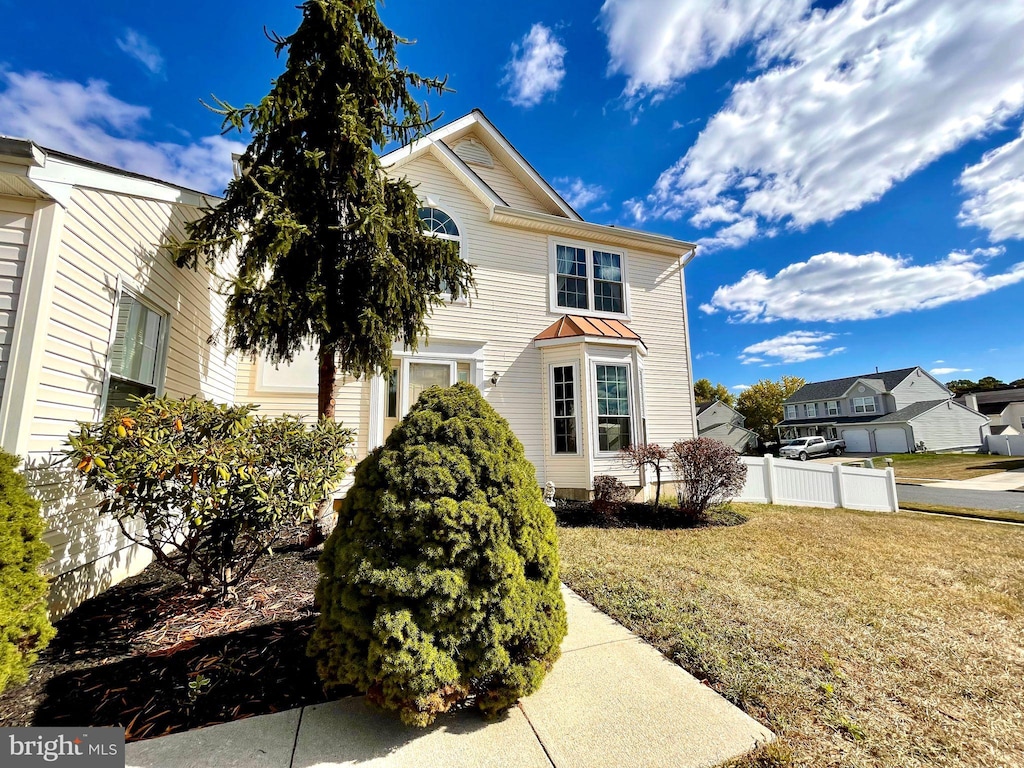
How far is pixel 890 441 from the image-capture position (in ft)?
108

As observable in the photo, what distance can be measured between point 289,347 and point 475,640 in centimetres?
468

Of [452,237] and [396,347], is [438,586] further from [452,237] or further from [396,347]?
[452,237]

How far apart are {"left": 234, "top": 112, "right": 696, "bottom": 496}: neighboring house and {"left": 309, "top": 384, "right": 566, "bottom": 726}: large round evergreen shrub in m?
5.62

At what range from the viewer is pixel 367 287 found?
5215 mm

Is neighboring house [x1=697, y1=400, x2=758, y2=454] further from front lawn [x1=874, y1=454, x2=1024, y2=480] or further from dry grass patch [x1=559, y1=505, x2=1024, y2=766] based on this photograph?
dry grass patch [x1=559, y1=505, x2=1024, y2=766]

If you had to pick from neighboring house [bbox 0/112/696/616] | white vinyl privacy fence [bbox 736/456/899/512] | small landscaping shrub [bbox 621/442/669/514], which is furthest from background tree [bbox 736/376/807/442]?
small landscaping shrub [bbox 621/442/669/514]

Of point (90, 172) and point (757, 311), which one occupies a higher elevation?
point (757, 311)

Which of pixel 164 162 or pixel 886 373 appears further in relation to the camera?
pixel 886 373

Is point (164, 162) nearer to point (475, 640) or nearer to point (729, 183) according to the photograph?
point (475, 640)

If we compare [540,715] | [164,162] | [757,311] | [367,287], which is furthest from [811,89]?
[757,311]

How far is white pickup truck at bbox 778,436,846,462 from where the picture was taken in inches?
1234

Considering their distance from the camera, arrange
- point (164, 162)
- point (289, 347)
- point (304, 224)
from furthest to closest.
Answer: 1. point (164, 162)
2. point (289, 347)
3. point (304, 224)

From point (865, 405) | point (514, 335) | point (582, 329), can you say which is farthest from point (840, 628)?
point (865, 405)

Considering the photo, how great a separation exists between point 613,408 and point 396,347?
4.79 m
